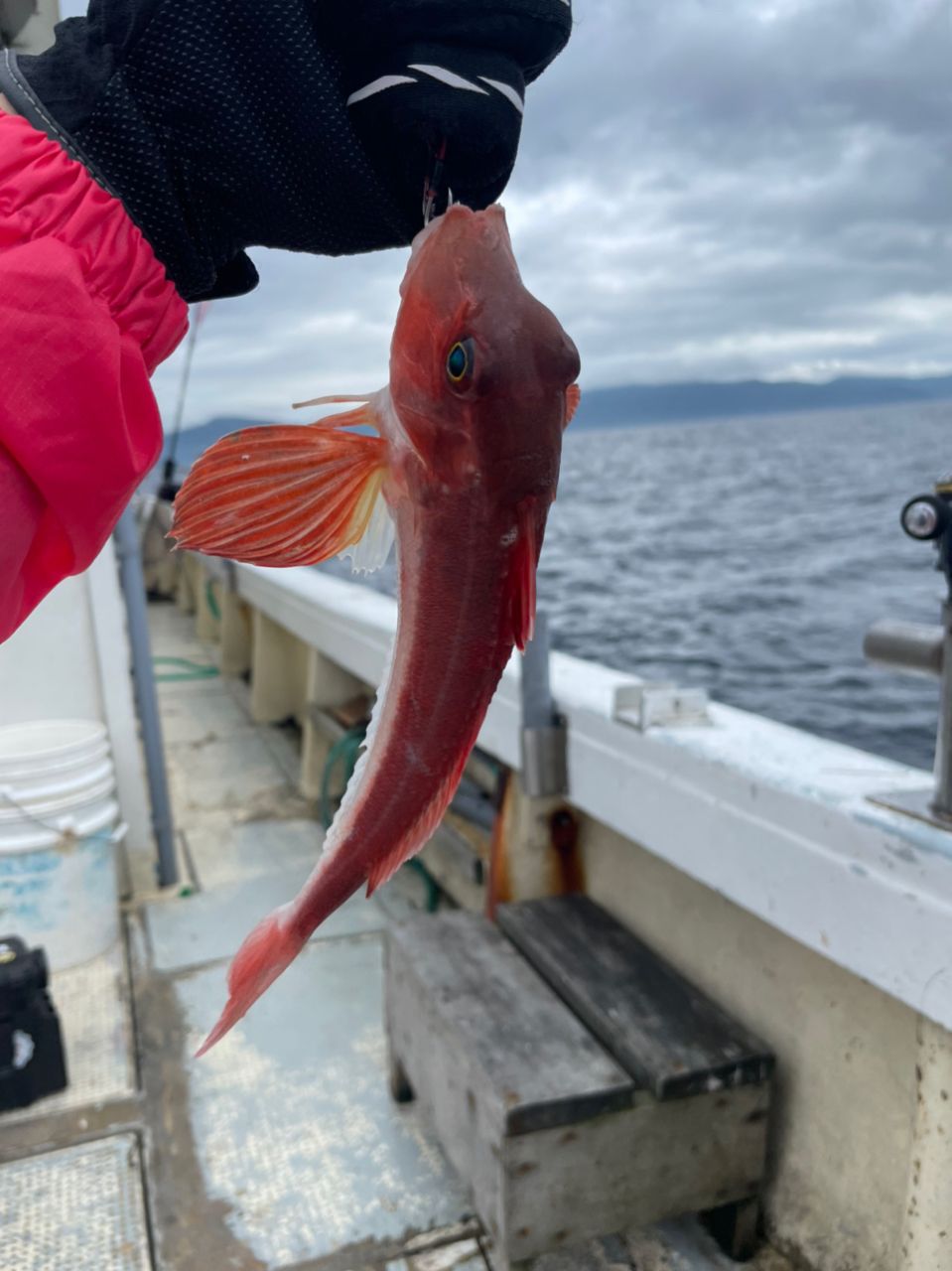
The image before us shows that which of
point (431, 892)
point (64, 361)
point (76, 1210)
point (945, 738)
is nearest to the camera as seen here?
point (64, 361)

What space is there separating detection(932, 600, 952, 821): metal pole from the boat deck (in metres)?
1.28

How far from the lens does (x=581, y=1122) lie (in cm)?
223

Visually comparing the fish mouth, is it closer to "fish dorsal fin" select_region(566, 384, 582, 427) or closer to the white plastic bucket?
"fish dorsal fin" select_region(566, 384, 582, 427)

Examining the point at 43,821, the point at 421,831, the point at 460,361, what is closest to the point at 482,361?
the point at 460,361

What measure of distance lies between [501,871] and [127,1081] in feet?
4.33

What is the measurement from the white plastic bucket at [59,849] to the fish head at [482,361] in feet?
10.2

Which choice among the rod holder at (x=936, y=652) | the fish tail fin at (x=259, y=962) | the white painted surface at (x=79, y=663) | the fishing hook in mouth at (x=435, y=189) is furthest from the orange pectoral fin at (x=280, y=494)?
the white painted surface at (x=79, y=663)

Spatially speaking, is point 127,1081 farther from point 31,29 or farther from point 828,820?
point 31,29

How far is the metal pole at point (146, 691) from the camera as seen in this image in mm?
4383

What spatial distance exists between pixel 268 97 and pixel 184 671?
27.6ft

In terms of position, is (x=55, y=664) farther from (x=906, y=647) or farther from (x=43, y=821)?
(x=906, y=647)

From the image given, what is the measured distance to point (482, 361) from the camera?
101 centimetres

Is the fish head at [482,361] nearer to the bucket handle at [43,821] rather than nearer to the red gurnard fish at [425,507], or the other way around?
the red gurnard fish at [425,507]

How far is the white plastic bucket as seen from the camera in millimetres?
3646
